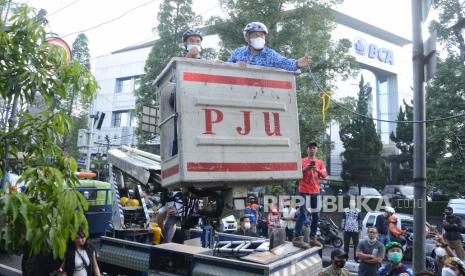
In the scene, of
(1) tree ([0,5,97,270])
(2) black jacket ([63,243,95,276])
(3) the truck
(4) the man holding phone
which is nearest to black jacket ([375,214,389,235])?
(4) the man holding phone

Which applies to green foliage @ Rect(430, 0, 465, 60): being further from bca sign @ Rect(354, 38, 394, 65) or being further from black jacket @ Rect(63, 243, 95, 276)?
bca sign @ Rect(354, 38, 394, 65)

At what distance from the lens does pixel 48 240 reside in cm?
260

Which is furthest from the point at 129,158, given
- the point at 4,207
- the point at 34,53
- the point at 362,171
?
the point at 362,171

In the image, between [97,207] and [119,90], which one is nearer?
[97,207]

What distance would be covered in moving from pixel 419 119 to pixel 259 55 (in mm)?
2549

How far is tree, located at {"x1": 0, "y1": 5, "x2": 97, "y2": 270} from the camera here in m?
2.64

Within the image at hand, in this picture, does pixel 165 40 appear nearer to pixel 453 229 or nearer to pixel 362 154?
pixel 453 229

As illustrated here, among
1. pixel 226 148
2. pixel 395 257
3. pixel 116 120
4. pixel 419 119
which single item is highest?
pixel 116 120

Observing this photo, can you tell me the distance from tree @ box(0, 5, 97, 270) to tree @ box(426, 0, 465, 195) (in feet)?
72.5

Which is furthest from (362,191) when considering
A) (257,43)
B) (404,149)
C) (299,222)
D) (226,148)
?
(226,148)

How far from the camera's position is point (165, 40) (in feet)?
86.9

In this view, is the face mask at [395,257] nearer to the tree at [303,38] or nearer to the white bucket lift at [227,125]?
the white bucket lift at [227,125]

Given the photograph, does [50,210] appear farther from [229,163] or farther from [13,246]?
[229,163]

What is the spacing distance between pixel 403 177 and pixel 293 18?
82.0 ft
